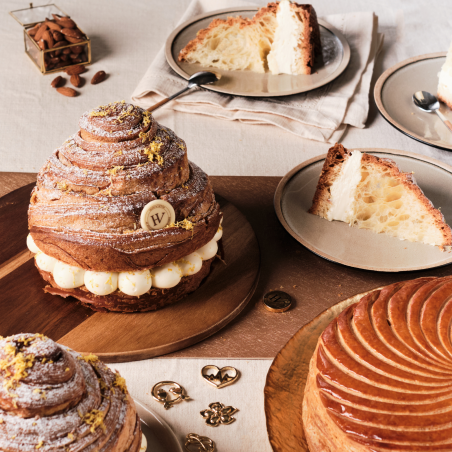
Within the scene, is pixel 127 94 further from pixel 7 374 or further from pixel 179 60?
pixel 7 374

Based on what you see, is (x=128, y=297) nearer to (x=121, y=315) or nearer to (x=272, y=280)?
(x=121, y=315)

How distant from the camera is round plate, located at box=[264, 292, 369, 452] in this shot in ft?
3.90

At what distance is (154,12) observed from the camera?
3348 millimetres

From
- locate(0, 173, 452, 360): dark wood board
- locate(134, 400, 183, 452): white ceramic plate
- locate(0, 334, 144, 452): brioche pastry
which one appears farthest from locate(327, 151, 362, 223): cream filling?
locate(0, 334, 144, 452): brioche pastry

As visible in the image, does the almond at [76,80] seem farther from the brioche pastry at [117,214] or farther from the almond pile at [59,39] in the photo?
the brioche pastry at [117,214]

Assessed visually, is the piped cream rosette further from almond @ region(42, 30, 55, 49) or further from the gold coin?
almond @ region(42, 30, 55, 49)

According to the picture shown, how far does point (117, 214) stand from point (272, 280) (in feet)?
1.83

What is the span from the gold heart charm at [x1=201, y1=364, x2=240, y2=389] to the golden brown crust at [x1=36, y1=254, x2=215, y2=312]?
0.24 metres

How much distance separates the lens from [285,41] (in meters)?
2.58

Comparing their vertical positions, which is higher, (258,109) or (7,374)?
(7,374)

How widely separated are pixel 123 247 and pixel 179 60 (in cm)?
142

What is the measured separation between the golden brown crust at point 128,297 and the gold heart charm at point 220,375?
0.78ft

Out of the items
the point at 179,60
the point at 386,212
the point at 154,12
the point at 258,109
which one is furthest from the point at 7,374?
the point at 154,12

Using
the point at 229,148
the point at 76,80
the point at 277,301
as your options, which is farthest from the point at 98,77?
the point at 277,301
